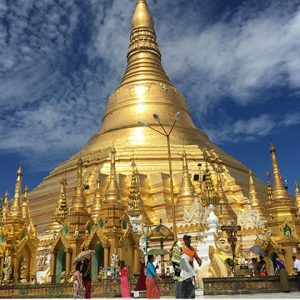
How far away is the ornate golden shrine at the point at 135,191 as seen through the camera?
64.2 ft

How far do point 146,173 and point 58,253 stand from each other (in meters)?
→ 12.7

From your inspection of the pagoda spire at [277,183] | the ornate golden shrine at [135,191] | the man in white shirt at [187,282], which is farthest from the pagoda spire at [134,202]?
the man in white shirt at [187,282]

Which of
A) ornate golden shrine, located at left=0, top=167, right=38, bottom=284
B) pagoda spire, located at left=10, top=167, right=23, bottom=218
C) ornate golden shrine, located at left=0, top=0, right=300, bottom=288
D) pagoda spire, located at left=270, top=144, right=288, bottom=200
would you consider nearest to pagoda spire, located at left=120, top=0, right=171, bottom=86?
ornate golden shrine, located at left=0, top=0, right=300, bottom=288

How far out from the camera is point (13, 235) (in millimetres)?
19328

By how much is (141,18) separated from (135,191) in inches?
1025

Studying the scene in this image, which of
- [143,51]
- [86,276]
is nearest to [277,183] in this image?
[86,276]

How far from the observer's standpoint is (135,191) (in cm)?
2609

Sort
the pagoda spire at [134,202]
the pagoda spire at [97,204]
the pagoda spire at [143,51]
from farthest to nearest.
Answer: the pagoda spire at [143,51], the pagoda spire at [97,204], the pagoda spire at [134,202]

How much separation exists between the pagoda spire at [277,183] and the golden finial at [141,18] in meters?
28.2

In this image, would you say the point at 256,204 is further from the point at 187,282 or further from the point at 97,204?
the point at 187,282

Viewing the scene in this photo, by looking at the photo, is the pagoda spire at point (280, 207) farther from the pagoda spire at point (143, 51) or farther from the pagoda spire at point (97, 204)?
the pagoda spire at point (143, 51)

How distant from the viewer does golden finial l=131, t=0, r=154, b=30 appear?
149 feet

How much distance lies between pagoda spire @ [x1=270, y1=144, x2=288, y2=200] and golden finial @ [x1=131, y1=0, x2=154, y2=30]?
92.4ft

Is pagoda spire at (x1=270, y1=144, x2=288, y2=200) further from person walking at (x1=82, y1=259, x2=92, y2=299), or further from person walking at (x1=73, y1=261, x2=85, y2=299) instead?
person walking at (x1=73, y1=261, x2=85, y2=299)
